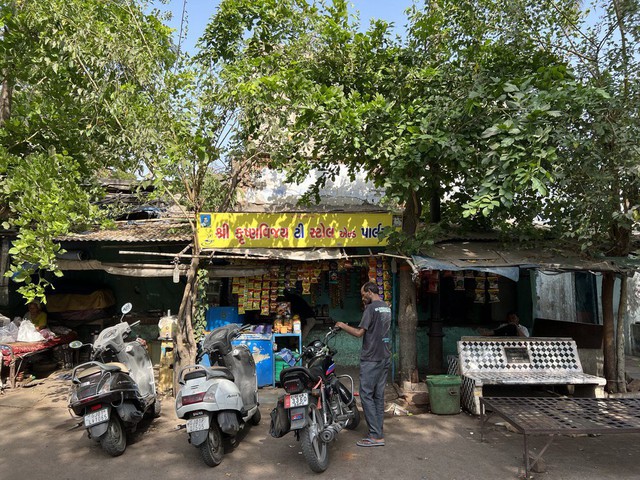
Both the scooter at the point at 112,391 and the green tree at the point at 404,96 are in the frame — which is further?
the green tree at the point at 404,96

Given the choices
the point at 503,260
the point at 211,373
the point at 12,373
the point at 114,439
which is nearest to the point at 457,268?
the point at 503,260

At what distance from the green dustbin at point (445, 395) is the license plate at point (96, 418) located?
13.4 ft

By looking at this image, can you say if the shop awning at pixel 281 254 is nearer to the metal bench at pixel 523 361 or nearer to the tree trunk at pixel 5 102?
the metal bench at pixel 523 361

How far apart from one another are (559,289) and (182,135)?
10.5 meters

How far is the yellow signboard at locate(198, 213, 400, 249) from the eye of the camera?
7773mm

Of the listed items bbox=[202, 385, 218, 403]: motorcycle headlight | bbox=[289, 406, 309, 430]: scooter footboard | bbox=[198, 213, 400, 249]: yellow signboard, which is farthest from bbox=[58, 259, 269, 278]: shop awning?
bbox=[289, 406, 309, 430]: scooter footboard

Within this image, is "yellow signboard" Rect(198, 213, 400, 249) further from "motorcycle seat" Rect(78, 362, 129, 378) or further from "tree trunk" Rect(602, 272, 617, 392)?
"tree trunk" Rect(602, 272, 617, 392)

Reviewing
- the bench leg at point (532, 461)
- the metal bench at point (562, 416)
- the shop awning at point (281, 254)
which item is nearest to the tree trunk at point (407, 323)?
the shop awning at point (281, 254)

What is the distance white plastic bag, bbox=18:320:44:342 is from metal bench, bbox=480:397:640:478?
7578 millimetres

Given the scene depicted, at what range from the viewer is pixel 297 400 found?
4559mm

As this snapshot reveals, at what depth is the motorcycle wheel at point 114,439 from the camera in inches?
192

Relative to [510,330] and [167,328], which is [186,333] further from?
[510,330]

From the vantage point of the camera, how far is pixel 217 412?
479cm

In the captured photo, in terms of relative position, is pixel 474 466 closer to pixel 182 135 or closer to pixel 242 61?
pixel 182 135
